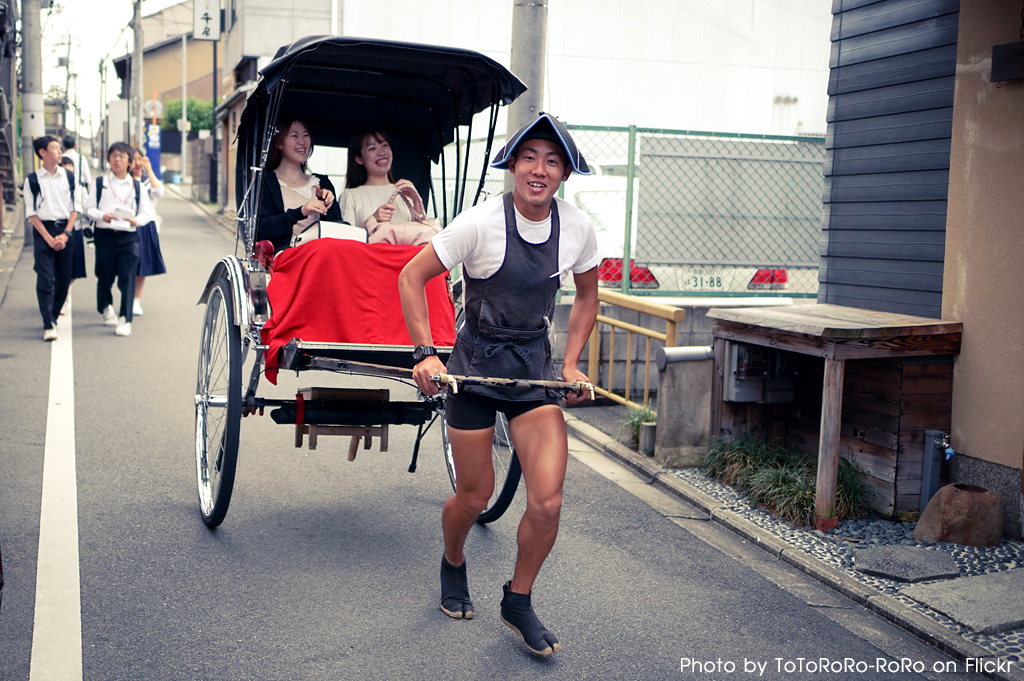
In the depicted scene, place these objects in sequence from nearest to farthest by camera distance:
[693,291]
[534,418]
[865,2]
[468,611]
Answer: [534,418], [468,611], [865,2], [693,291]

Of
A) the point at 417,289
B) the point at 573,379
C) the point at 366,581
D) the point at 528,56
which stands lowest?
the point at 366,581

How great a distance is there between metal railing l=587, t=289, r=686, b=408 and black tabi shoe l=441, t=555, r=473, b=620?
116 inches

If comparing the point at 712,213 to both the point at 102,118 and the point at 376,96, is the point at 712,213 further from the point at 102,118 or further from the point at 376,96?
the point at 102,118

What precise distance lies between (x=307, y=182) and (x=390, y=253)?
134 cm

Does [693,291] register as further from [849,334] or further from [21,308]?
[21,308]

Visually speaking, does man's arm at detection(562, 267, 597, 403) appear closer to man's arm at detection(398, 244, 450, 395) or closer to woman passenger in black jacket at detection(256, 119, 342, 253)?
man's arm at detection(398, 244, 450, 395)

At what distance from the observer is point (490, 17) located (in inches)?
806

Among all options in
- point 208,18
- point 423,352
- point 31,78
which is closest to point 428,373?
point 423,352

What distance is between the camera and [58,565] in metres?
4.38

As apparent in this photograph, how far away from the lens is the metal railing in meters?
6.88

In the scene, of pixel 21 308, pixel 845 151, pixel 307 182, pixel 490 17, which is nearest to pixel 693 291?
pixel 845 151

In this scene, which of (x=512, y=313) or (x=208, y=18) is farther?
(x=208, y=18)

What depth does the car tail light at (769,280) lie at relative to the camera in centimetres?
934

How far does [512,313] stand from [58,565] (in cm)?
241
